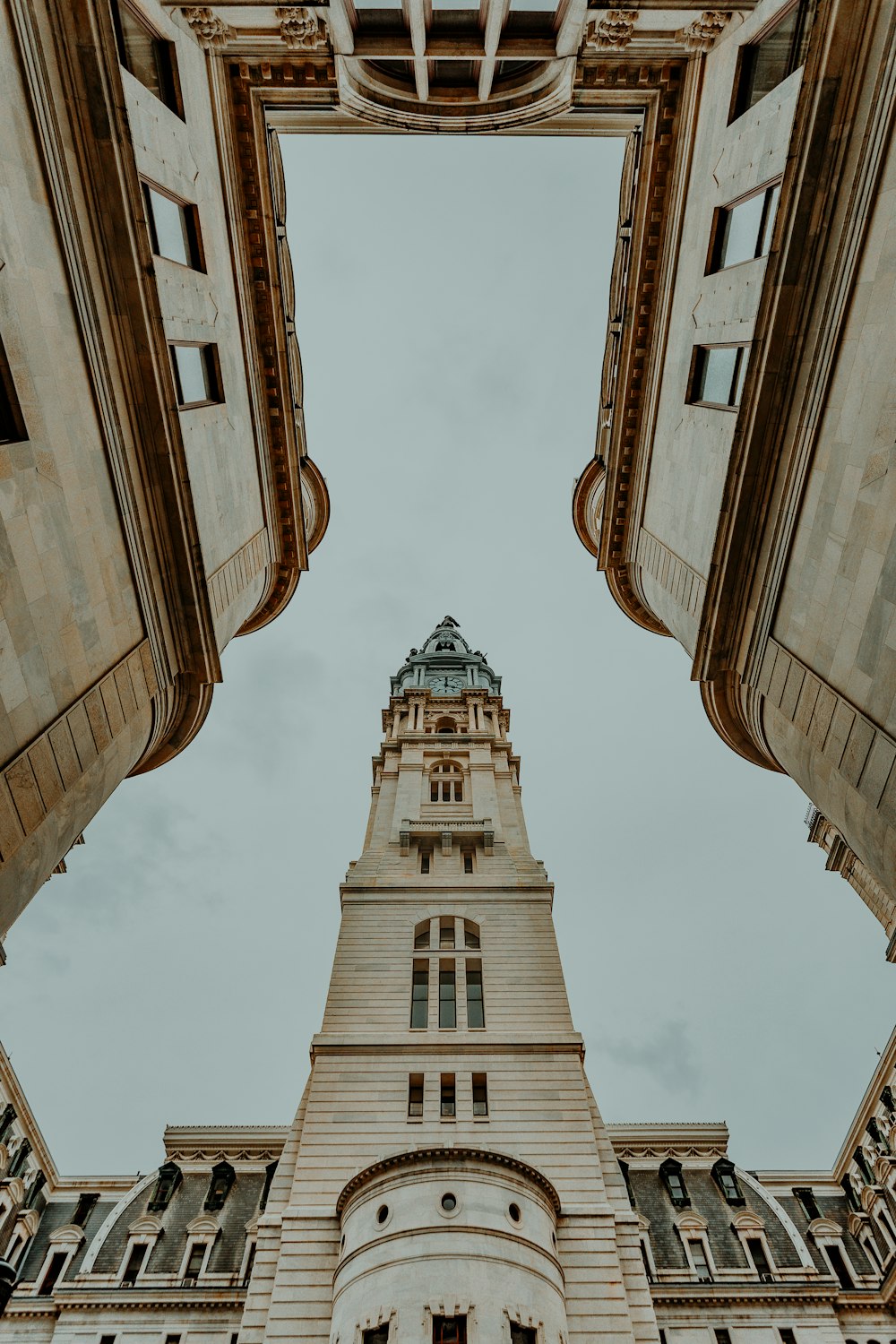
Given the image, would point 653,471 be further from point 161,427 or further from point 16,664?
point 16,664

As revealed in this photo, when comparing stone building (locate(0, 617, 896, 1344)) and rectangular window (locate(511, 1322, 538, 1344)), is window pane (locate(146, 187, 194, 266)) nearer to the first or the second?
stone building (locate(0, 617, 896, 1344))

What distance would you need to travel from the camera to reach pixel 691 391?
23.1m

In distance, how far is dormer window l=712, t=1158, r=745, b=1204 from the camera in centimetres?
4297

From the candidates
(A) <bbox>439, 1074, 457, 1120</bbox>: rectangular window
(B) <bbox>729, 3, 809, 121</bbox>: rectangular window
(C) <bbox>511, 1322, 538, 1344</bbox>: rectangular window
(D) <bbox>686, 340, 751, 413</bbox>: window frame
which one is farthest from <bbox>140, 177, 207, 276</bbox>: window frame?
(A) <bbox>439, 1074, 457, 1120</bbox>: rectangular window

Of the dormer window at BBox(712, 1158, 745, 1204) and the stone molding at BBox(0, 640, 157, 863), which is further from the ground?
the stone molding at BBox(0, 640, 157, 863)

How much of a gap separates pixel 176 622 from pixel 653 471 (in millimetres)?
16578

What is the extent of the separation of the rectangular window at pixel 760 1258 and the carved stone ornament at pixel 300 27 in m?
51.9

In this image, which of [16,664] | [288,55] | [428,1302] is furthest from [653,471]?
[428,1302]

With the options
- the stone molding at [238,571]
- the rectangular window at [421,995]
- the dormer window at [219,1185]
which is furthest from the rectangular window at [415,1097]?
the stone molding at [238,571]

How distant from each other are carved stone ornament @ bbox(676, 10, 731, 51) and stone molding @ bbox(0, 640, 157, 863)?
21284 mm

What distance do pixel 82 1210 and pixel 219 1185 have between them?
7.55 metres

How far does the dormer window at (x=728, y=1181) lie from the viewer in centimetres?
4297

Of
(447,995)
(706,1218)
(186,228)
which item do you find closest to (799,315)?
(186,228)

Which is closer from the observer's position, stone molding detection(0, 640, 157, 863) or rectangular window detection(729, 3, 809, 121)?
stone molding detection(0, 640, 157, 863)
